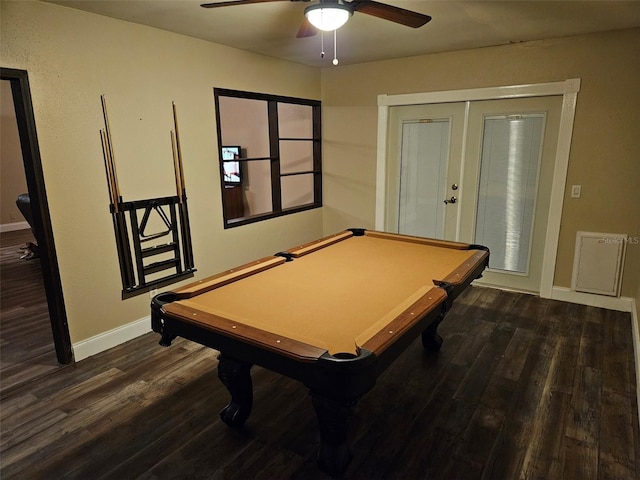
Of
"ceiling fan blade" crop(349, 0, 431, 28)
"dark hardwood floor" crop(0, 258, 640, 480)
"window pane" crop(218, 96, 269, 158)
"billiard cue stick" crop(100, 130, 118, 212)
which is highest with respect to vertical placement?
"ceiling fan blade" crop(349, 0, 431, 28)

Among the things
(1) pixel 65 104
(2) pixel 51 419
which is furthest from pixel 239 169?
(2) pixel 51 419

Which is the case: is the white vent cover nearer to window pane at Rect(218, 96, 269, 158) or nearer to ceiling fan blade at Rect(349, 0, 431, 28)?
ceiling fan blade at Rect(349, 0, 431, 28)

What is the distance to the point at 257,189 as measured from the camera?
633 centimetres

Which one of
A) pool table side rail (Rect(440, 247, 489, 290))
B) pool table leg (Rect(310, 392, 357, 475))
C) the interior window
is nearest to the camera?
pool table leg (Rect(310, 392, 357, 475))

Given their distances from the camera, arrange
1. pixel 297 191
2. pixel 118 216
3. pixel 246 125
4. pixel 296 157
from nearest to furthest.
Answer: pixel 118 216, pixel 296 157, pixel 297 191, pixel 246 125

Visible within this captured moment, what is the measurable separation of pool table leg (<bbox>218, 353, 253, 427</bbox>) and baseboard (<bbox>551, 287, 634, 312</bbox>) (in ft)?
10.6

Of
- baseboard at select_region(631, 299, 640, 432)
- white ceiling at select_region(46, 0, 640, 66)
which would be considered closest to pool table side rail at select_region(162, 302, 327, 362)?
white ceiling at select_region(46, 0, 640, 66)

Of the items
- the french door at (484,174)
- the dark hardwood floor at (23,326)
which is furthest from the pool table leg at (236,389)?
the french door at (484,174)

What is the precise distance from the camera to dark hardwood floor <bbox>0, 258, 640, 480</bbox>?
1.94 metres

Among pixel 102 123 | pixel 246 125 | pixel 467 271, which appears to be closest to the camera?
pixel 467 271

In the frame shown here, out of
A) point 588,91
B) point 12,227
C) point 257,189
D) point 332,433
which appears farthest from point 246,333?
point 12,227

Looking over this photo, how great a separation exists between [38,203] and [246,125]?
3.99 m

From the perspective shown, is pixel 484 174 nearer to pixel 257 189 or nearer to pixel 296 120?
pixel 296 120

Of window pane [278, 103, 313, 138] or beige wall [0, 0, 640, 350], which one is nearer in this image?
beige wall [0, 0, 640, 350]
